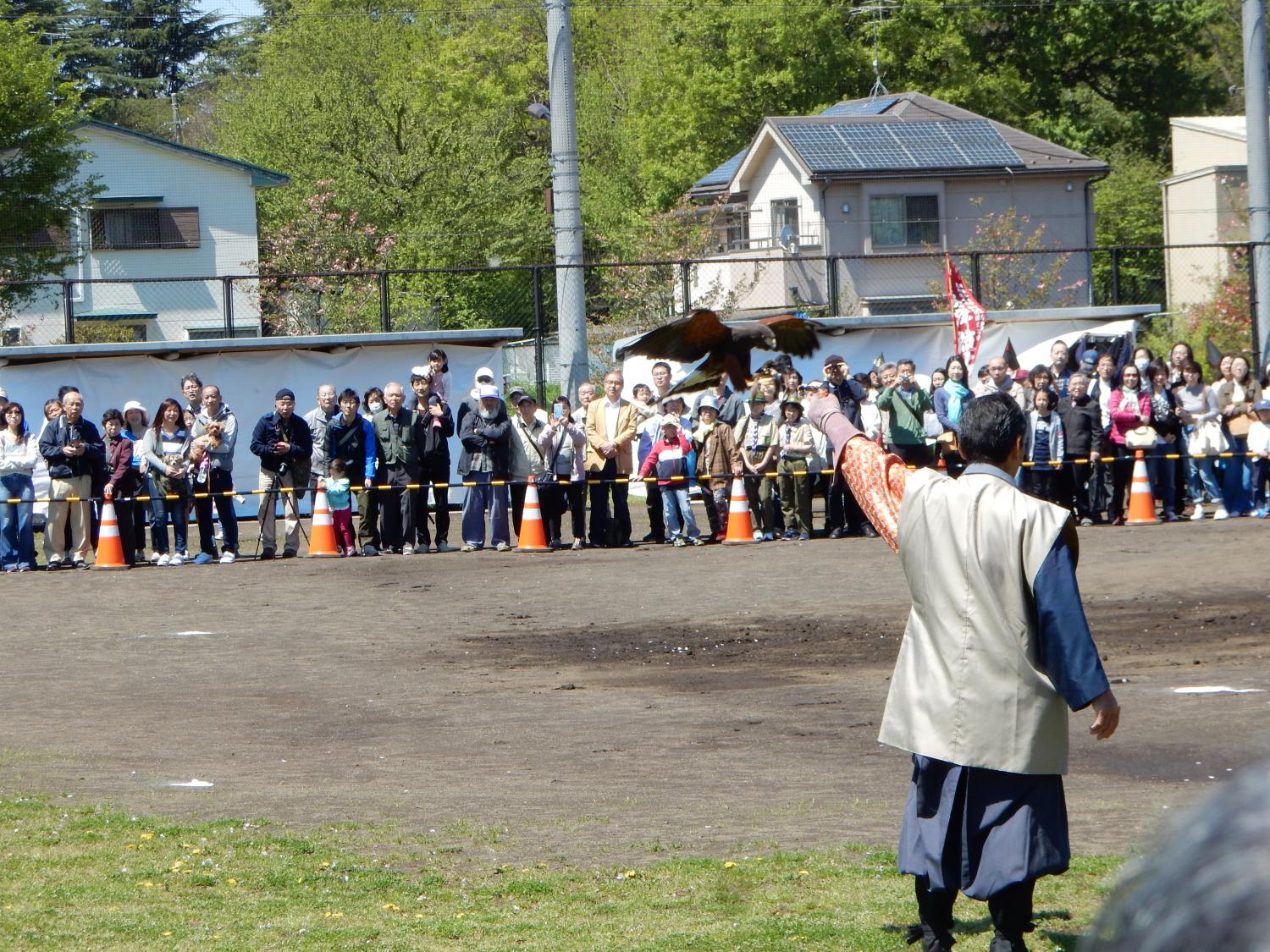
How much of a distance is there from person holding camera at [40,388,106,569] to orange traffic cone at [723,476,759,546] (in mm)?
6902

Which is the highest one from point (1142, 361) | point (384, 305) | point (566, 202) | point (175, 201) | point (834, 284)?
point (175, 201)

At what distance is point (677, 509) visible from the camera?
18.8 metres

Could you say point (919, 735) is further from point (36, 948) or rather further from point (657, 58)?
point (657, 58)

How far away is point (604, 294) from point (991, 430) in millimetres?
26738

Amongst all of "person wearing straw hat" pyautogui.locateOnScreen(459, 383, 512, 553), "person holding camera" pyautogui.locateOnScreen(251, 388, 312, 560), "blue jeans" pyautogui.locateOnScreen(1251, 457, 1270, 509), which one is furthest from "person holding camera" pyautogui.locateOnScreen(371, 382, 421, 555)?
"blue jeans" pyautogui.locateOnScreen(1251, 457, 1270, 509)

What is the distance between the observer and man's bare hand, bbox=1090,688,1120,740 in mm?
5246

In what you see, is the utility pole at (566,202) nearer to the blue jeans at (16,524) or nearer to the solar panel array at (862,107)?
the blue jeans at (16,524)

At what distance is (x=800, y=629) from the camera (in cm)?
1300

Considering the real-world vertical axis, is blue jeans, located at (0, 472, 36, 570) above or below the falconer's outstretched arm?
below

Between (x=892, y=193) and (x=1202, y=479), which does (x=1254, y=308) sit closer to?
(x=1202, y=479)

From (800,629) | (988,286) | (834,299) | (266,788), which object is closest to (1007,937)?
(266,788)

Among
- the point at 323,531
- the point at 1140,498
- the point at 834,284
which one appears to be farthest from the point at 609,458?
the point at 834,284

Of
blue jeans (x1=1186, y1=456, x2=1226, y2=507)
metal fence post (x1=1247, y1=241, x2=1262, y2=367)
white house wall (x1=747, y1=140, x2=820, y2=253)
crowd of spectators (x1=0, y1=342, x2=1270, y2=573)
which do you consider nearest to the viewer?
crowd of spectators (x1=0, y1=342, x2=1270, y2=573)

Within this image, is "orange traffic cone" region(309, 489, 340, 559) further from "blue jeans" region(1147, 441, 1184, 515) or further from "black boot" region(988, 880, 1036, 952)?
"black boot" region(988, 880, 1036, 952)
